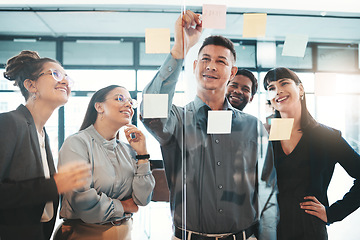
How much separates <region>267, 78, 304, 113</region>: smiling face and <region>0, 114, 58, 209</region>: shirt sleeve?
1.33 metres

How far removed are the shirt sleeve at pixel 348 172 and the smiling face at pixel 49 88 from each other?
5.21 feet

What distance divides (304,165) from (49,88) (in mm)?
1504

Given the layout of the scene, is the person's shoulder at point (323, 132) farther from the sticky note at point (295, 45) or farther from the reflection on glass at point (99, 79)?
the reflection on glass at point (99, 79)

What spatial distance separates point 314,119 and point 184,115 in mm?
828

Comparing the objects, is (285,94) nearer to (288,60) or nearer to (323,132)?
(288,60)

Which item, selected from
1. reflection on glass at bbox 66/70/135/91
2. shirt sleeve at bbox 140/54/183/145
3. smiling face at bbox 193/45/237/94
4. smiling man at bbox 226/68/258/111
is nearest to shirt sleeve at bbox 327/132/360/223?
smiling man at bbox 226/68/258/111

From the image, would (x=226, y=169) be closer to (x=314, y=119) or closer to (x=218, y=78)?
(x=218, y=78)

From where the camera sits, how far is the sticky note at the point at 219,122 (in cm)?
157

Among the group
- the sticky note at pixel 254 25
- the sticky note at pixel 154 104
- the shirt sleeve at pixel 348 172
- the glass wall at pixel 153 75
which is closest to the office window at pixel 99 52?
the glass wall at pixel 153 75

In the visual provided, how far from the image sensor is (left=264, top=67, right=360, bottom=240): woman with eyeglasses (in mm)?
1668

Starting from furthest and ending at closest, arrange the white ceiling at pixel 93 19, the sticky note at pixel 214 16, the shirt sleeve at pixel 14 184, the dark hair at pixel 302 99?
the dark hair at pixel 302 99 → the sticky note at pixel 214 16 → the white ceiling at pixel 93 19 → the shirt sleeve at pixel 14 184

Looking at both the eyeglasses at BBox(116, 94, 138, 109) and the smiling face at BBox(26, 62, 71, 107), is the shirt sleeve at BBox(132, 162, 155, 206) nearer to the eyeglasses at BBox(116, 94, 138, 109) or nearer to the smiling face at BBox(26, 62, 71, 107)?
the eyeglasses at BBox(116, 94, 138, 109)

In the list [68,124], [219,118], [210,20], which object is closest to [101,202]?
[68,124]

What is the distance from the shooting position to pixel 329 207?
1.70 m
